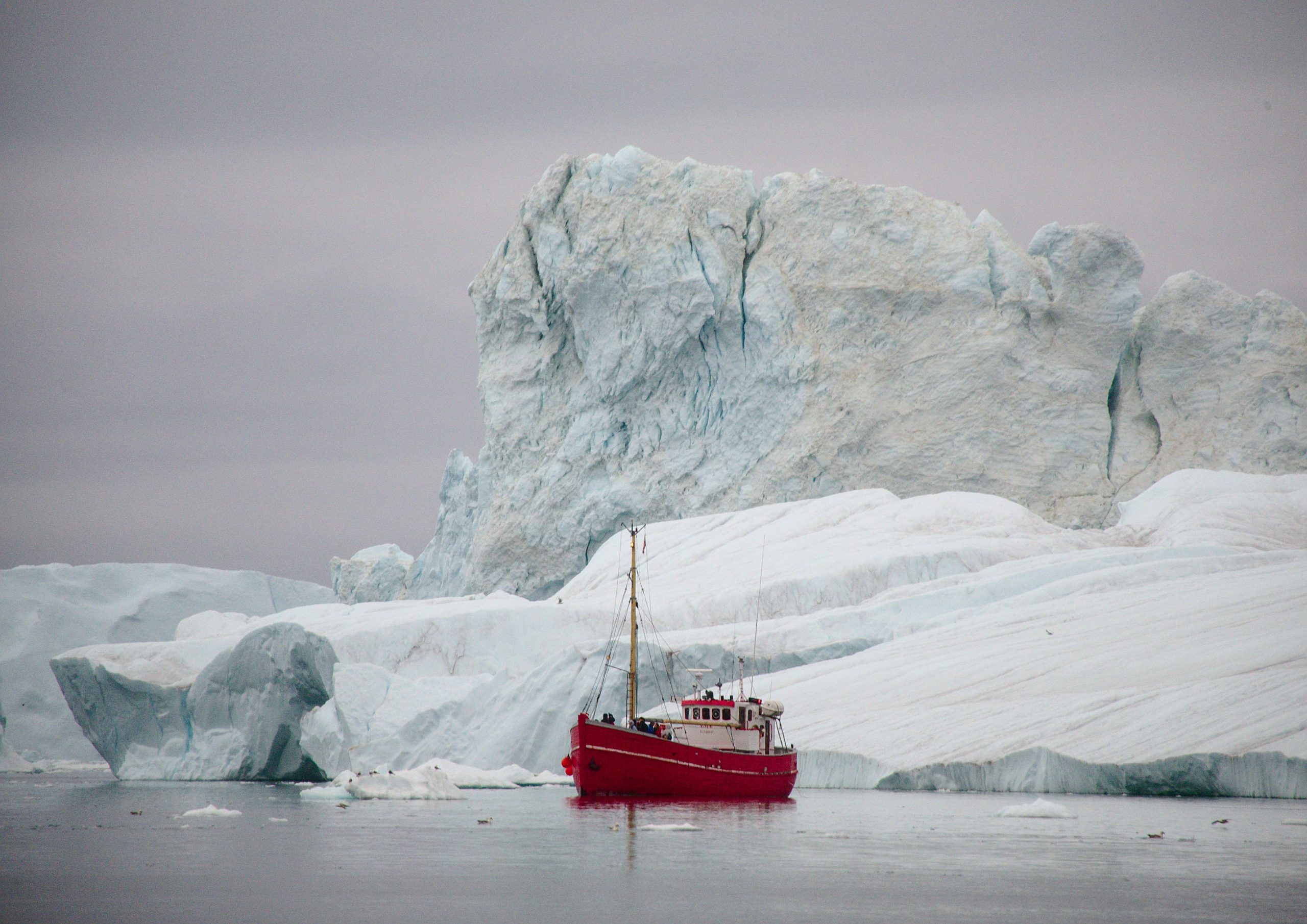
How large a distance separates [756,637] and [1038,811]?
1520cm

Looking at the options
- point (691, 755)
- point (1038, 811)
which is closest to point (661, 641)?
point (691, 755)

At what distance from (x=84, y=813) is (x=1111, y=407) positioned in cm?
5321

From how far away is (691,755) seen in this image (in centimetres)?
2631

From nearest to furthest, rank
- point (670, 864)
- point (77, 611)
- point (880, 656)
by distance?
point (670, 864) < point (880, 656) < point (77, 611)

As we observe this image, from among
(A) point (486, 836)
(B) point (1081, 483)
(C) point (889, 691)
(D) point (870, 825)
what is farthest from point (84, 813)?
(B) point (1081, 483)

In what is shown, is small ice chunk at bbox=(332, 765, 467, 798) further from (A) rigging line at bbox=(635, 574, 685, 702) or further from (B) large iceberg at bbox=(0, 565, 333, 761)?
(B) large iceberg at bbox=(0, 565, 333, 761)

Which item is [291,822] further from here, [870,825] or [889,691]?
[889,691]

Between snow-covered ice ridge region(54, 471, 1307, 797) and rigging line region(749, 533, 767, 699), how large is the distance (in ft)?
0.61

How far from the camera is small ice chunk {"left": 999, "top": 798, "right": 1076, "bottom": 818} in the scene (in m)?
22.0

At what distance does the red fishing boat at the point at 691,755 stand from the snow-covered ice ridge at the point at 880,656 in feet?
8.34

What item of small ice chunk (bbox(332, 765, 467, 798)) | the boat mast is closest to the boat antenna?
the boat mast

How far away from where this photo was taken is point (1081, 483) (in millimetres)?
64062

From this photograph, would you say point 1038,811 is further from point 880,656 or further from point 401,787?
point 880,656

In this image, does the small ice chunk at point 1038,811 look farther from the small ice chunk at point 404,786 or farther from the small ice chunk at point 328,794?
the small ice chunk at point 328,794
